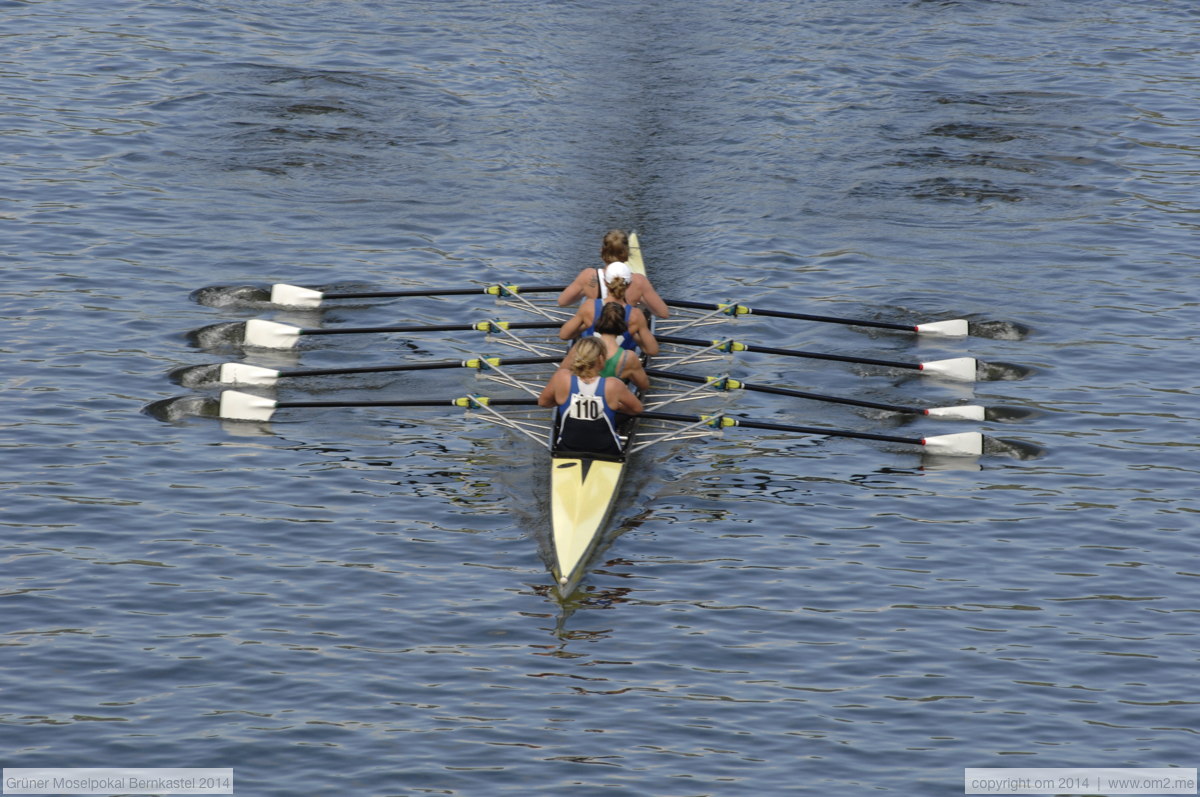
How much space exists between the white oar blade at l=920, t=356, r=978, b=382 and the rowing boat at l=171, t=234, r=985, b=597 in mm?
14

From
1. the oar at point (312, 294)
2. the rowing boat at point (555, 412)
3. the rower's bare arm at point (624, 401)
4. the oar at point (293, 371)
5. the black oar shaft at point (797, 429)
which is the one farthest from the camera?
the oar at point (312, 294)

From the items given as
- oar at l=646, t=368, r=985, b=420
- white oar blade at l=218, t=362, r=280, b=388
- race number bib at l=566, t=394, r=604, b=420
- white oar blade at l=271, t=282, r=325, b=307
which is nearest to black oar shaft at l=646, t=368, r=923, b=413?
oar at l=646, t=368, r=985, b=420

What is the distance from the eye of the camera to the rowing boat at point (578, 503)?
47.1ft

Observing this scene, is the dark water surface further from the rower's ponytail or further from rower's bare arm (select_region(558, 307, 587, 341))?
the rower's ponytail

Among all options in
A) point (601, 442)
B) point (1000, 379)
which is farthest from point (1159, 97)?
point (601, 442)

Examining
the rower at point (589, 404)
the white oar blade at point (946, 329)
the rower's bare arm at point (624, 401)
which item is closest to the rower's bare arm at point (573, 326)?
the rower's bare arm at point (624, 401)

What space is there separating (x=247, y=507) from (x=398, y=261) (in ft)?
28.8

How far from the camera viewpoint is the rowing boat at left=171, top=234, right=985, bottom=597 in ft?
49.9

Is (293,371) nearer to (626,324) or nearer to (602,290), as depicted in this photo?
(602,290)

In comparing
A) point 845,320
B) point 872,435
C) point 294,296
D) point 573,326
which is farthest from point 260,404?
point 845,320

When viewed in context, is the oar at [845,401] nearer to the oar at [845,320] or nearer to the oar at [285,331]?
the oar at [845,320]

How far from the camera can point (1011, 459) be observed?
1747 cm

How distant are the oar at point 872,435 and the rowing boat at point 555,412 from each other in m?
0.01

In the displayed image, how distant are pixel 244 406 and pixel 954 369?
9.36 m
